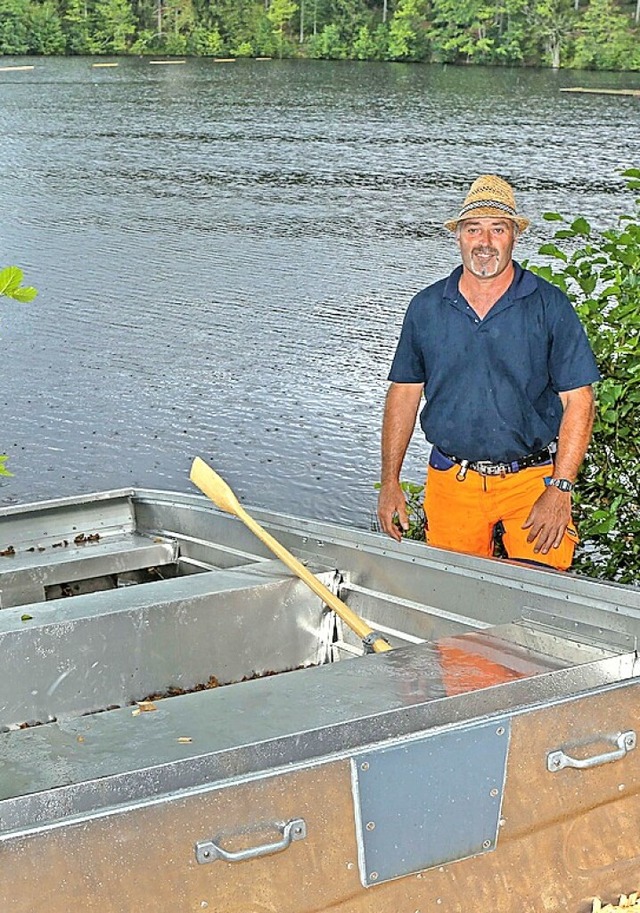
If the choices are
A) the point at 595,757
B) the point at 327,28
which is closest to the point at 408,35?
the point at 327,28

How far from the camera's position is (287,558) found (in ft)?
14.0

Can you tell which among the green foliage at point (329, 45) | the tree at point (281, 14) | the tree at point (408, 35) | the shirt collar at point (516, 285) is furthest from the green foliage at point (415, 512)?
the tree at point (281, 14)

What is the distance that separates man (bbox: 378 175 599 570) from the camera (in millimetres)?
4312

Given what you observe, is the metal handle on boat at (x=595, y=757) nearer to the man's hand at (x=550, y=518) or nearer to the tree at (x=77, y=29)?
the man's hand at (x=550, y=518)

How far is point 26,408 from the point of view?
10531 mm

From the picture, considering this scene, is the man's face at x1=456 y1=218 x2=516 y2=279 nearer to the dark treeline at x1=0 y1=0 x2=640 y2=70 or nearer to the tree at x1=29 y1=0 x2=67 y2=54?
the dark treeline at x1=0 y1=0 x2=640 y2=70

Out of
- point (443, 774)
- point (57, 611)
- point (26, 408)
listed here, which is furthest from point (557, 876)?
point (26, 408)

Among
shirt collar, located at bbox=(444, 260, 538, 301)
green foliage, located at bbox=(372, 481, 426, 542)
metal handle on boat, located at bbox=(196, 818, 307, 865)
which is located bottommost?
green foliage, located at bbox=(372, 481, 426, 542)

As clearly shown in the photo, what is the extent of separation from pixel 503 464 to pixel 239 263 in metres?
11.8

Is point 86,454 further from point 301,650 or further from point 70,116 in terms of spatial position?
point 70,116

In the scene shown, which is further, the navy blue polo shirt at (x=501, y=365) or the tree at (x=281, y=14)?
the tree at (x=281, y=14)

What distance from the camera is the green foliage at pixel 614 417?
483 cm

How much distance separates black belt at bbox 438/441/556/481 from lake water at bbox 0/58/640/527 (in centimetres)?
387

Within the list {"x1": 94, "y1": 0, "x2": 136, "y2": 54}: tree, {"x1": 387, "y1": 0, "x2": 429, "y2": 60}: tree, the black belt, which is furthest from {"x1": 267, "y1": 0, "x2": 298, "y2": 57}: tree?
the black belt
